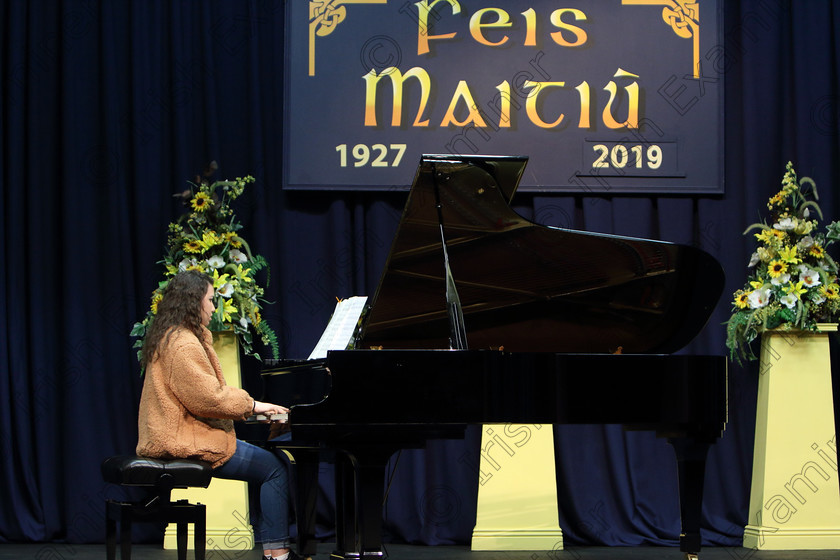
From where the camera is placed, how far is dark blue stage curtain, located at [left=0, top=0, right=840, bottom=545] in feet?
17.6

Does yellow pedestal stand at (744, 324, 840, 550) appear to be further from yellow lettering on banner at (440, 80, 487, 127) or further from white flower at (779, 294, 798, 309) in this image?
yellow lettering on banner at (440, 80, 487, 127)

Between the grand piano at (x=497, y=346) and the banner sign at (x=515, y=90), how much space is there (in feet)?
5.18

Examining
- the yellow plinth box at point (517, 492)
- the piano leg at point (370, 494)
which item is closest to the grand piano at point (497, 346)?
the piano leg at point (370, 494)

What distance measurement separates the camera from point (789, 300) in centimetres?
496

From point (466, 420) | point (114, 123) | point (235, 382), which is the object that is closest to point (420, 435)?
point (466, 420)

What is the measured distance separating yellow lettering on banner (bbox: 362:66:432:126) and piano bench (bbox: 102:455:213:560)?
2642 mm

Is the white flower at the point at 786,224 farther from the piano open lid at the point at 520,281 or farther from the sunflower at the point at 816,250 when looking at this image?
the piano open lid at the point at 520,281

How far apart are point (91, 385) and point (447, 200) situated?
9.00ft

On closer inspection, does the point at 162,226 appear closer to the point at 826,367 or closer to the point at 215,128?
the point at 215,128

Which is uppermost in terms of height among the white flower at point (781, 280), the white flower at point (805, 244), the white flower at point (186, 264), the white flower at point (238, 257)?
the white flower at point (805, 244)

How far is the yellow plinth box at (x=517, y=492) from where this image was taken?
5039 mm

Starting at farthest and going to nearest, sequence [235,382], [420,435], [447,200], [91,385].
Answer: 1. [91,385]
2. [235,382]
3. [447,200]
4. [420,435]

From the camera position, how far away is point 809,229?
199 inches

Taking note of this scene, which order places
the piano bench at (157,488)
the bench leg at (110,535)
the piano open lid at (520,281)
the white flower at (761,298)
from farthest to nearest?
the white flower at (761,298)
the piano open lid at (520,281)
the bench leg at (110,535)
the piano bench at (157,488)
